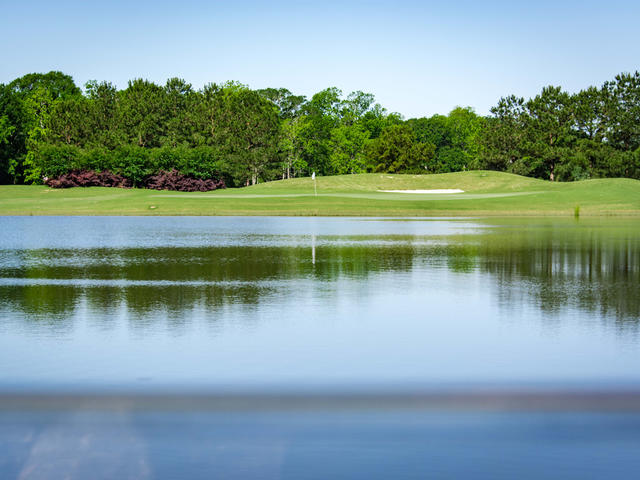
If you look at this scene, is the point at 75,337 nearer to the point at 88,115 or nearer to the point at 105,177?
the point at 105,177

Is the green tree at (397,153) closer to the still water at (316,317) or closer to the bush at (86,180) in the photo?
the bush at (86,180)

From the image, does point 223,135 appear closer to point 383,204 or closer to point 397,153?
point 397,153

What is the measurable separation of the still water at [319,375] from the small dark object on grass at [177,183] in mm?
55521

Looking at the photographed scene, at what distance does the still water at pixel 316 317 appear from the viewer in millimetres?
6355

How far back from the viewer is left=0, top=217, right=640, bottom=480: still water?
439 cm

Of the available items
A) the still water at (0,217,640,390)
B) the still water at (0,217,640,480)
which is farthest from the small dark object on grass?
the still water at (0,217,640,480)

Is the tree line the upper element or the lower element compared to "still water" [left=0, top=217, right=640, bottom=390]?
upper

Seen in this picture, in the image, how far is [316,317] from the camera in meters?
9.23

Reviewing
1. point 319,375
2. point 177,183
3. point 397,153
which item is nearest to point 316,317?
point 319,375

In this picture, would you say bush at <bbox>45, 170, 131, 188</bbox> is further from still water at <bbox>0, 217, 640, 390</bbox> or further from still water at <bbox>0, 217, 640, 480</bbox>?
still water at <bbox>0, 217, 640, 480</bbox>

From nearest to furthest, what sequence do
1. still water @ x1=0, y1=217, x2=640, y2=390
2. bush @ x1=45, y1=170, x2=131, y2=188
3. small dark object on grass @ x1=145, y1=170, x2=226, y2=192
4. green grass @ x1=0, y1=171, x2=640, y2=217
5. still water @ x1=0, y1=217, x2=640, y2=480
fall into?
still water @ x1=0, y1=217, x2=640, y2=480 < still water @ x1=0, y1=217, x2=640, y2=390 < green grass @ x1=0, y1=171, x2=640, y2=217 < bush @ x1=45, y1=170, x2=131, y2=188 < small dark object on grass @ x1=145, y1=170, x2=226, y2=192

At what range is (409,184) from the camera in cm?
6266

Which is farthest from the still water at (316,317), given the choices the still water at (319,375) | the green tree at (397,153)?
the green tree at (397,153)

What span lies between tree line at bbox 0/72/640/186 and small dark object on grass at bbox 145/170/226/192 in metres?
0.77
